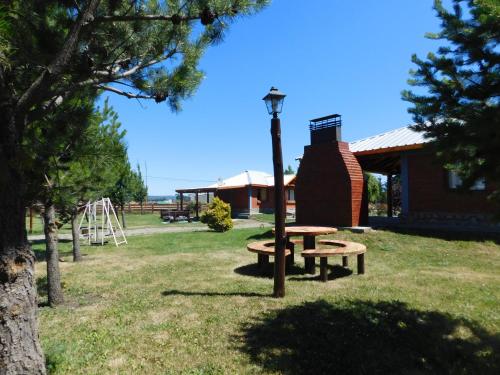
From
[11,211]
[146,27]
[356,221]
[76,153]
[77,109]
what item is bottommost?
[356,221]

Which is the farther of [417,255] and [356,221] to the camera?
[356,221]

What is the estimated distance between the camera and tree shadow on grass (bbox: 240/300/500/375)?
3.74 metres

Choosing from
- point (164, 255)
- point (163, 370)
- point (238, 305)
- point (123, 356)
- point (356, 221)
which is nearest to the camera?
point (163, 370)

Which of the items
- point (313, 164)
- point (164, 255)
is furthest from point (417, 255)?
point (164, 255)

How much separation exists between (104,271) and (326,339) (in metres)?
6.56

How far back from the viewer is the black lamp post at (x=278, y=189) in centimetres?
602

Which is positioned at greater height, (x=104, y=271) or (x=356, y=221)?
(x=356, y=221)

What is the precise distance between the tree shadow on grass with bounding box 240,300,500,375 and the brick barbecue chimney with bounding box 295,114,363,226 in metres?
8.16

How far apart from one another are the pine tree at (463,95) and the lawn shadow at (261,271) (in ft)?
16.3

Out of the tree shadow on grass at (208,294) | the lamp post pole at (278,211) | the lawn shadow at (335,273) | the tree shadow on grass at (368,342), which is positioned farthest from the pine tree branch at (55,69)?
the lawn shadow at (335,273)

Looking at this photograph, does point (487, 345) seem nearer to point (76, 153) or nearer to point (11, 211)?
point (11, 211)

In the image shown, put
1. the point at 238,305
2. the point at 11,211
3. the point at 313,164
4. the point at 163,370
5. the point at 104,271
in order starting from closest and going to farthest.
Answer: the point at 11,211 → the point at 163,370 → the point at 238,305 → the point at 104,271 → the point at 313,164

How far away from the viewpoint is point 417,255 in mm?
9922

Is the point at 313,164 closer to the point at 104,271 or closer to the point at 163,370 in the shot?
the point at 104,271
